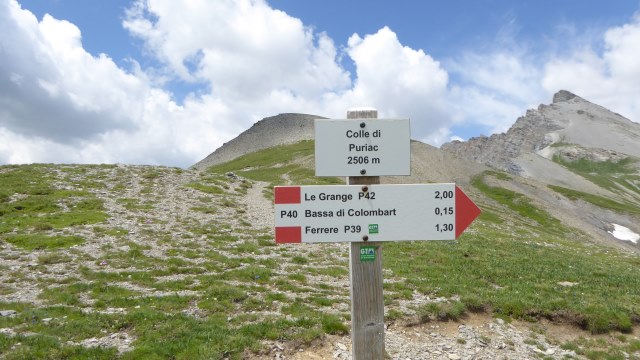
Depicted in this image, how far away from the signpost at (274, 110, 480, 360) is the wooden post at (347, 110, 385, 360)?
0.6 inches

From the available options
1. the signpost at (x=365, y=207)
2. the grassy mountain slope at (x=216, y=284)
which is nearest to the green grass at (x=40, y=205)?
the grassy mountain slope at (x=216, y=284)

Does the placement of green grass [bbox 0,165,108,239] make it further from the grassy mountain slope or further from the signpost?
the signpost

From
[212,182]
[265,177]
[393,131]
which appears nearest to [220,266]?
[393,131]

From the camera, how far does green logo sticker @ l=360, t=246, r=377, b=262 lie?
6.30 meters

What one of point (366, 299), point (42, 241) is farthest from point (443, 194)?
point (42, 241)

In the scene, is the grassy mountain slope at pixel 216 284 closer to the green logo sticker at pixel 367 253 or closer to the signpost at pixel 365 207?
the signpost at pixel 365 207

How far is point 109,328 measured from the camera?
13000mm

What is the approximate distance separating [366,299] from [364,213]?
1.42 metres

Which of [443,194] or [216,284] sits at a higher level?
[443,194]

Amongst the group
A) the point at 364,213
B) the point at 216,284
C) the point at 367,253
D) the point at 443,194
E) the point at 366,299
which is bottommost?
the point at 216,284

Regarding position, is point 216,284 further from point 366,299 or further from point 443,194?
point 443,194

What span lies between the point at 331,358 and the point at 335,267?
1145 centimetres

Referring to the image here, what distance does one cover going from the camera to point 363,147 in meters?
6.24

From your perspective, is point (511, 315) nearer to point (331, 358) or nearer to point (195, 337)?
point (331, 358)
